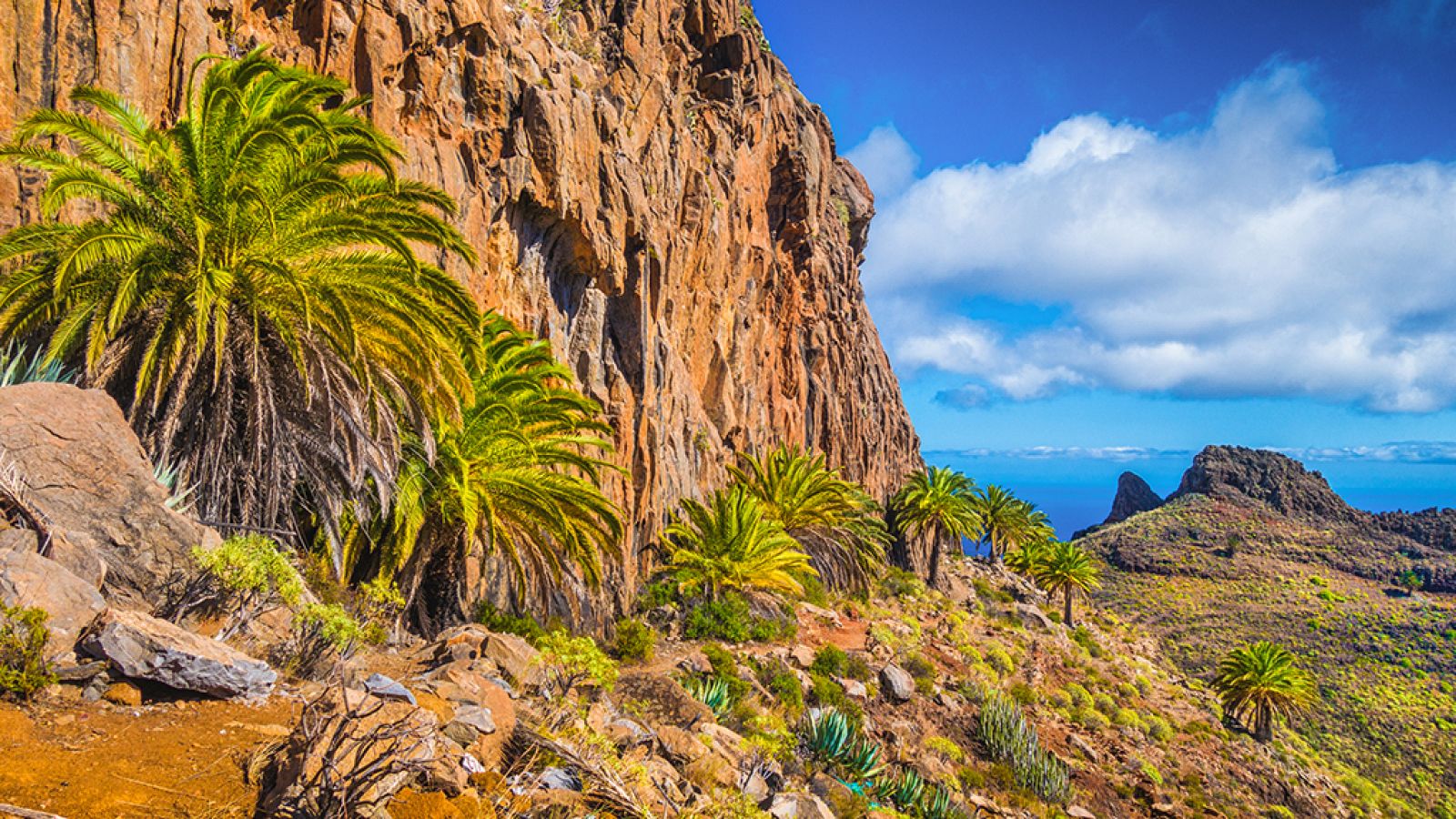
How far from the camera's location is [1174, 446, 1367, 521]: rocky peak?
3563 inches

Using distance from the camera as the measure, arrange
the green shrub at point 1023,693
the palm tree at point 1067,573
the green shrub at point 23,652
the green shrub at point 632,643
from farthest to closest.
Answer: the palm tree at point 1067,573, the green shrub at point 1023,693, the green shrub at point 632,643, the green shrub at point 23,652

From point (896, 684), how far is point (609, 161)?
54.8ft

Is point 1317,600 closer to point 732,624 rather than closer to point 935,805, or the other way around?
point 732,624

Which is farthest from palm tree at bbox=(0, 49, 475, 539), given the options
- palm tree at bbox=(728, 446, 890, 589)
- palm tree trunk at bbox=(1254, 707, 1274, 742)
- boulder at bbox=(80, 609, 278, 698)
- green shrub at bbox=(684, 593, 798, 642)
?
palm tree trunk at bbox=(1254, 707, 1274, 742)

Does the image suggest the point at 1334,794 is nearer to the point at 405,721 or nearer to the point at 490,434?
the point at 490,434

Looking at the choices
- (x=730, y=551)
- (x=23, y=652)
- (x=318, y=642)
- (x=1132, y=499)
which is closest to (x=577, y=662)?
(x=318, y=642)

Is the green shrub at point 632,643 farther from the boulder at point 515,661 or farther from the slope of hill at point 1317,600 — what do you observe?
the slope of hill at point 1317,600

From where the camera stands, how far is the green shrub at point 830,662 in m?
18.9

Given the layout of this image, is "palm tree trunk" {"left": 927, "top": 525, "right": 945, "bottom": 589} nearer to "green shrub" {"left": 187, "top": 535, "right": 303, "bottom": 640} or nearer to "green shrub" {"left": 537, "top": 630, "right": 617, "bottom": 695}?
"green shrub" {"left": 537, "top": 630, "right": 617, "bottom": 695}

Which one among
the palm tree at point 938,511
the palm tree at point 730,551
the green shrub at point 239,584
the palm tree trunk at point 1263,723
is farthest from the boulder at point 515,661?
the palm tree trunk at point 1263,723

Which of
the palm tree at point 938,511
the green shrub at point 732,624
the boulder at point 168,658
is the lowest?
the green shrub at point 732,624

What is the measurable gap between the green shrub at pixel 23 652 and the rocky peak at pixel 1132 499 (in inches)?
5307

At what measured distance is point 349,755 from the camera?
3.80 metres

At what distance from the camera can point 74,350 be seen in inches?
324
